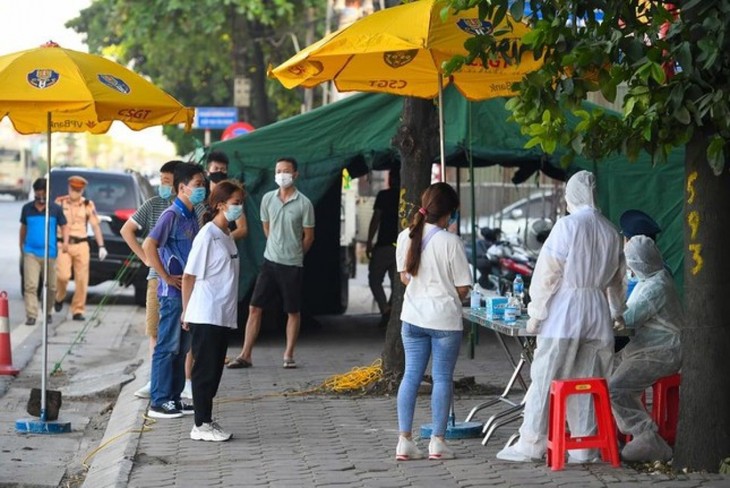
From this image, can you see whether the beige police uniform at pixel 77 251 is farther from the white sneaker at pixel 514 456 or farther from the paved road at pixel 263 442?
the white sneaker at pixel 514 456

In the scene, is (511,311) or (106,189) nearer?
(511,311)

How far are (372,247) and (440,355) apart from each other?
8903 millimetres

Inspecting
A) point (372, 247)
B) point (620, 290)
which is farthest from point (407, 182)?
point (372, 247)

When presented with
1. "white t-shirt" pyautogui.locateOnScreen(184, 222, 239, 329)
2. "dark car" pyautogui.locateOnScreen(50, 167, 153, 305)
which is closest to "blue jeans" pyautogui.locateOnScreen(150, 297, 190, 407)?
"white t-shirt" pyautogui.locateOnScreen(184, 222, 239, 329)

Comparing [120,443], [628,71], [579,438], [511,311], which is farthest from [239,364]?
[628,71]

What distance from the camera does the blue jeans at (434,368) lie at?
8188 mm

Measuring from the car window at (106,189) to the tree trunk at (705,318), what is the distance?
14032 mm

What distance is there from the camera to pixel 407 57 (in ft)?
33.2

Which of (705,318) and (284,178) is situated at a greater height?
(284,178)

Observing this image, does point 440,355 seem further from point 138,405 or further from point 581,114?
point 138,405

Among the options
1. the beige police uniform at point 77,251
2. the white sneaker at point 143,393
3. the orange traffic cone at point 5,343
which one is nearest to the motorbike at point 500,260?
the beige police uniform at point 77,251

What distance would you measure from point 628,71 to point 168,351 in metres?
4.34

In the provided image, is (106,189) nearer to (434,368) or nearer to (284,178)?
(284,178)

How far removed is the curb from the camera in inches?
320
